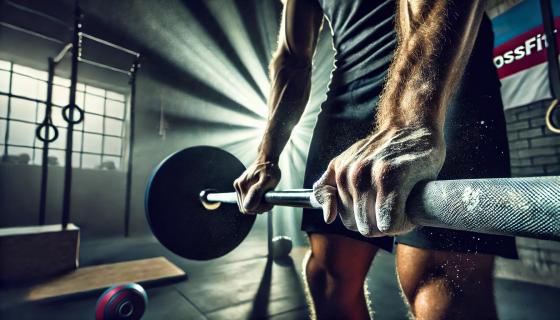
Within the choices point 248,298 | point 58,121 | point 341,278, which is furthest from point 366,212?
point 58,121

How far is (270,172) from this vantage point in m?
1.00

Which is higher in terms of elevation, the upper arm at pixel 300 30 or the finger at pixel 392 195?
the upper arm at pixel 300 30

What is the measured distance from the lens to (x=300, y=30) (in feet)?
4.01

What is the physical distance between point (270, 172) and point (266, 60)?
5676 mm

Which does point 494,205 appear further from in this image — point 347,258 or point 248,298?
point 248,298

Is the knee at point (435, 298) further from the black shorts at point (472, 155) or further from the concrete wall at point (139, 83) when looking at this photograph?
the concrete wall at point (139, 83)

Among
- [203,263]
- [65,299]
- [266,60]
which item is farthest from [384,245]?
[266,60]

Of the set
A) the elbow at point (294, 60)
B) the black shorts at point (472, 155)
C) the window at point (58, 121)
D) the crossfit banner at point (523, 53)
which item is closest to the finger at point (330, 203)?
the black shorts at point (472, 155)

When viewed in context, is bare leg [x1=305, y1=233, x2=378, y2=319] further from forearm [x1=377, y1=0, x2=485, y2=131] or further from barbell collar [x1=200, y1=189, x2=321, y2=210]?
forearm [x1=377, y1=0, x2=485, y2=131]

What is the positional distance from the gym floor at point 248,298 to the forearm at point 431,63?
5.94 feet

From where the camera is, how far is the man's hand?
1.26 ft

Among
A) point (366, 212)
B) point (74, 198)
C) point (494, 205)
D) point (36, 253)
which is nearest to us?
point (494, 205)

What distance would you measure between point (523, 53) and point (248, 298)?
2866mm

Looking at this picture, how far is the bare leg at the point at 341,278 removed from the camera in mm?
973
